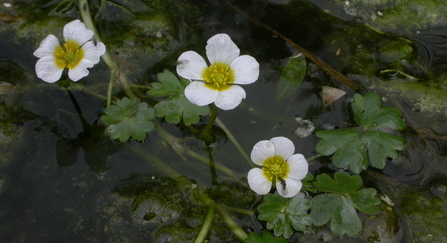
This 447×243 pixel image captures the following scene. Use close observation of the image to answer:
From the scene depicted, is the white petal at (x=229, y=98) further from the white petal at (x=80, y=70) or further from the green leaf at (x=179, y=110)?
the white petal at (x=80, y=70)

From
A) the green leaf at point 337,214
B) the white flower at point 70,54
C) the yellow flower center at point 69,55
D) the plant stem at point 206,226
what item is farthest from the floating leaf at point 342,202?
the yellow flower center at point 69,55

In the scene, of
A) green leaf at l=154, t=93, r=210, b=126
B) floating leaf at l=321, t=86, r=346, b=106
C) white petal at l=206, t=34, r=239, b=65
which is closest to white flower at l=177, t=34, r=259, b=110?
white petal at l=206, t=34, r=239, b=65

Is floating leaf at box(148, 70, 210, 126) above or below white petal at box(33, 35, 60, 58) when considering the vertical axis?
below

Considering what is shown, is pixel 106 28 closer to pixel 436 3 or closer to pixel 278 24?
pixel 278 24

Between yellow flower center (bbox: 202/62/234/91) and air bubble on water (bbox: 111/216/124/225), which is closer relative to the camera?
yellow flower center (bbox: 202/62/234/91)

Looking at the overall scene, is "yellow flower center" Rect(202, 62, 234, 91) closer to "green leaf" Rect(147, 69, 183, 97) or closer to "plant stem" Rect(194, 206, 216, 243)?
"green leaf" Rect(147, 69, 183, 97)

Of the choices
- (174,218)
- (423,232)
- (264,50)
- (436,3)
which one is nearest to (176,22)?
(264,50)

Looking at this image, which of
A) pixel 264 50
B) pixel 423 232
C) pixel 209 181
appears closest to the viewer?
pixel 423 232
